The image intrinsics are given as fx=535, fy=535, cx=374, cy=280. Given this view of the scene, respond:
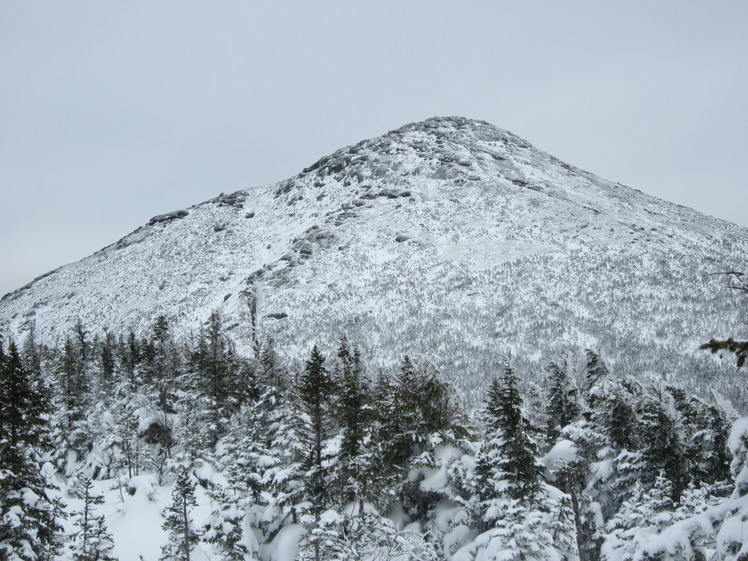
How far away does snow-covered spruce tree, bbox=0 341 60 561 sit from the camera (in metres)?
17.0

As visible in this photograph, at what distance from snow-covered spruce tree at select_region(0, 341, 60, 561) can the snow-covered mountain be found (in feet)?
194

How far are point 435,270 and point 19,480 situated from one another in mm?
106554

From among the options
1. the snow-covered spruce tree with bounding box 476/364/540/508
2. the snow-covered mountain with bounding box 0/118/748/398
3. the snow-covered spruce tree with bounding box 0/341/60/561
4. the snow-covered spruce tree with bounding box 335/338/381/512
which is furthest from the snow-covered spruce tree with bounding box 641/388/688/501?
the snow-covered mountain with bounding box 0/118/748/398

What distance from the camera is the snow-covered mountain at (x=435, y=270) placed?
8912 cm

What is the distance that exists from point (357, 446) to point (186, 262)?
5568 inches

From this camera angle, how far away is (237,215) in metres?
186

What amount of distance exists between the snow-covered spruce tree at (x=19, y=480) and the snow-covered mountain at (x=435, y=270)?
5900cm

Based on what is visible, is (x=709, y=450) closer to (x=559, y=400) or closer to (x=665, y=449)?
(x=665, y=449)

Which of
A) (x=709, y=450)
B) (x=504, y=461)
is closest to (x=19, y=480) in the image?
(x=504, y=461)

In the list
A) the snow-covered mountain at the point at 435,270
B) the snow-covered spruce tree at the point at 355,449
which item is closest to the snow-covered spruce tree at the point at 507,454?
the snow-covered spruce tree at the point at 355,449

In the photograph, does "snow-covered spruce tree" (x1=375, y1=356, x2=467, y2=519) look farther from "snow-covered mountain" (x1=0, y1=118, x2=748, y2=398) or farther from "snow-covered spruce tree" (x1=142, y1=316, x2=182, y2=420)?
"snow-covered mountain" (x1=0, y1=118, x2=748, y2=398)

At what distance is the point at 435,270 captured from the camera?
396 ft

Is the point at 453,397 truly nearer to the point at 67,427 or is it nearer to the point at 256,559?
the point at 256,559

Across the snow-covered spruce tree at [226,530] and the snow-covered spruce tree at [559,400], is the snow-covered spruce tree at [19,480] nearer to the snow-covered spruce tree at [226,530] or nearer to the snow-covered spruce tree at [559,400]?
the snow-covered spruce tree at [226,530]
